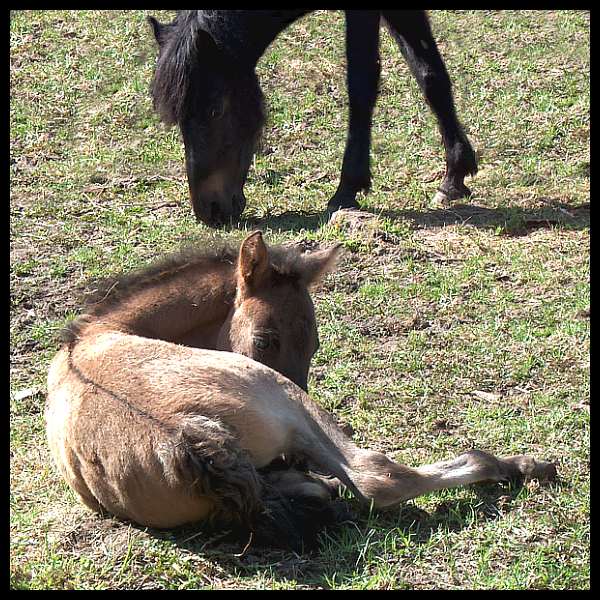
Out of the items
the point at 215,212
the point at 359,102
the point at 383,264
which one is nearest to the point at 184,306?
the point at 383,264

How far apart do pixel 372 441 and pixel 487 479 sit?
0.78 meters

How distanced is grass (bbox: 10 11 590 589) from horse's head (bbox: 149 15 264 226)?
1.03 ft

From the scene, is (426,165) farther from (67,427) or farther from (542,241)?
(67,427)

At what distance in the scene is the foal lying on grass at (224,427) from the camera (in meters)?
3.69

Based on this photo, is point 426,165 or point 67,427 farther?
point 426,165

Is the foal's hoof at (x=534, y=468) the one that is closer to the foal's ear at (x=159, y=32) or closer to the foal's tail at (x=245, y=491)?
the foal's tail at (x=245, y=491)

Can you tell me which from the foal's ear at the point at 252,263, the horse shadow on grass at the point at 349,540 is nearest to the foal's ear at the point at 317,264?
the foal's ear at the point at 252,263

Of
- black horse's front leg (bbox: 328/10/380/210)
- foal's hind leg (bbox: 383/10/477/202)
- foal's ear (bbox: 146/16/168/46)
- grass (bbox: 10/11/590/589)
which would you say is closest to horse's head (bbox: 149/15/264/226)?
foal's ear (bbox: 146/16/168/46)

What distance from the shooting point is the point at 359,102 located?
800 cm

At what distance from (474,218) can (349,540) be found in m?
4.33

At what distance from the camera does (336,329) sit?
6.12 metres

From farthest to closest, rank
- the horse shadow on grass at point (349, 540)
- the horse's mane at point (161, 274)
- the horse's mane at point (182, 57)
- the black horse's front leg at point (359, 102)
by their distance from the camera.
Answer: the black horse's front leg at point (359, 102) → the horse's mane at point (182, 57) → the horse's mane at point (161, 274) → the horse shadow on grass at point (349, 540)

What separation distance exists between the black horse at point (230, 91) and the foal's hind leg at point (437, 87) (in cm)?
1
